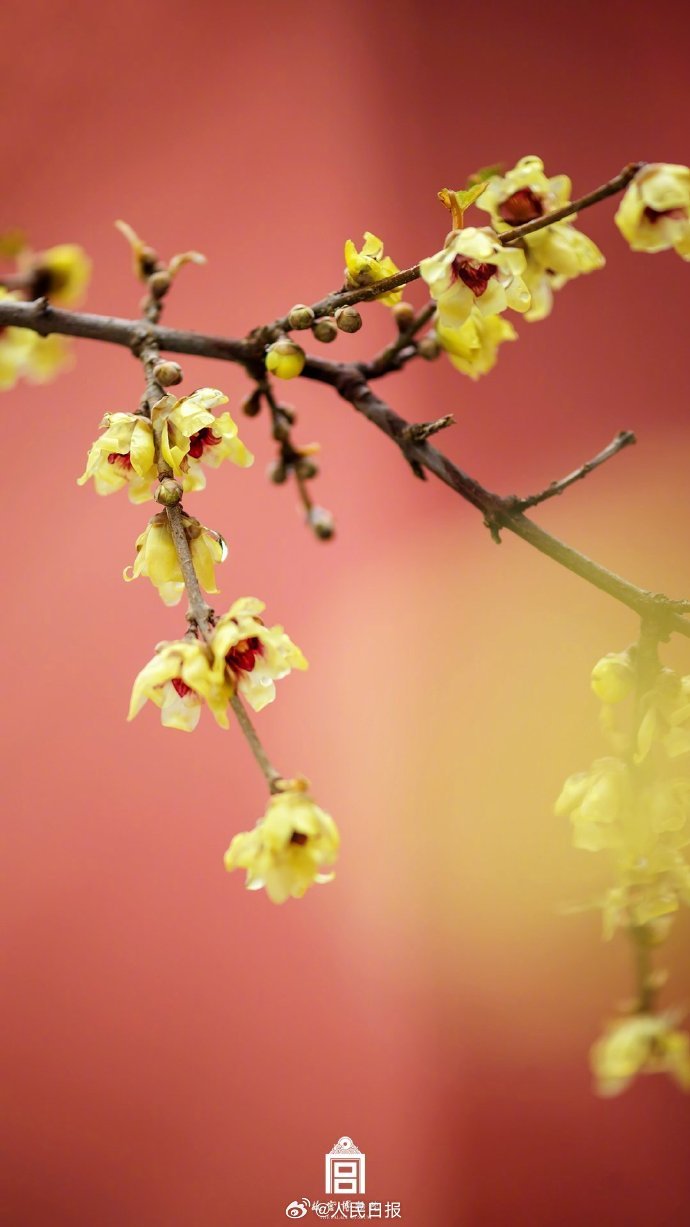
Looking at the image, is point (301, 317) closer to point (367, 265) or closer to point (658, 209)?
point (367, 265)

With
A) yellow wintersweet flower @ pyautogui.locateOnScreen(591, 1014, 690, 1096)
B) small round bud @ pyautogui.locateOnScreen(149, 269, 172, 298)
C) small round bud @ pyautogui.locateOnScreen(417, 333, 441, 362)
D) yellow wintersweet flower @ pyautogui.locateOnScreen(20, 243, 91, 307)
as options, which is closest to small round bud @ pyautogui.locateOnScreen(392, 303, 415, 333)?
small round bud @ pyautogui.locateOnScreen(417, 333, 441, 362)

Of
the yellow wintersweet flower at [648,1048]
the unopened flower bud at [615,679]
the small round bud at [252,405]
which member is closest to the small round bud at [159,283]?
the small round bud at [252,405]

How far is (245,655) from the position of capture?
32 cm

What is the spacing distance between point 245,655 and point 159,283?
238mm

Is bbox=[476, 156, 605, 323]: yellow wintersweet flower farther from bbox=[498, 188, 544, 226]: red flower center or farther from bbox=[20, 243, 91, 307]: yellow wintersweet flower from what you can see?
bbox=[20, 243, 91, 307]: yellow wintersweet flower

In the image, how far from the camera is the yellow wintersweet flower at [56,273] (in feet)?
1.78

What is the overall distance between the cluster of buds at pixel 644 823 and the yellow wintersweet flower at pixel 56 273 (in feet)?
1.29

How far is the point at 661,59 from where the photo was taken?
906mm

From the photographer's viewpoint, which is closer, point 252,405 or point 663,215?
point 663,215

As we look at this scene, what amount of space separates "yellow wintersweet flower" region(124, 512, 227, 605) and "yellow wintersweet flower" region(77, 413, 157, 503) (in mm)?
23

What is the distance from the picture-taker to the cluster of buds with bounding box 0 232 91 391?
535 millimetres

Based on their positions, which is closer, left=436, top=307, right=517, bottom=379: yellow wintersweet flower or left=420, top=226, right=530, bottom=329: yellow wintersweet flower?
left=420, top=226, right=530, bottom=329: yellow wintersweet flower

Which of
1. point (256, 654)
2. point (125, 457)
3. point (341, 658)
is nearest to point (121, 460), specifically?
point (125, 457)

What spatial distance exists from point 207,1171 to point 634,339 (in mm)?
910
